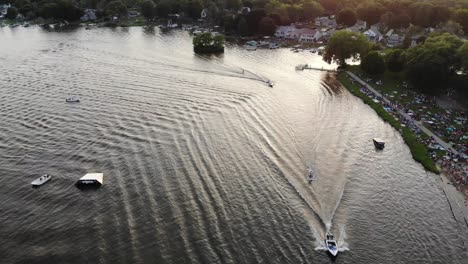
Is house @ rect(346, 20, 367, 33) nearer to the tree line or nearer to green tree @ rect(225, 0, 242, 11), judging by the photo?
the tree line

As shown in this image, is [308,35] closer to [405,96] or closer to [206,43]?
[206,43]

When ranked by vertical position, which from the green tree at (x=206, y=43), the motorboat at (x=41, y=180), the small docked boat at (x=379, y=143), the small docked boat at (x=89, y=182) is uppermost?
the green tree at (x=206, y=43)

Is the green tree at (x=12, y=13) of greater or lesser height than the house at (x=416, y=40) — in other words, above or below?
below

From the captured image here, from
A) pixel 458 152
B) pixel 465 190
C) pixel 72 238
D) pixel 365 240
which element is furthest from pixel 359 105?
pixel 72 238

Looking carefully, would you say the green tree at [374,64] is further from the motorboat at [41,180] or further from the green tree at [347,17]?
the motorboat at [41,180]

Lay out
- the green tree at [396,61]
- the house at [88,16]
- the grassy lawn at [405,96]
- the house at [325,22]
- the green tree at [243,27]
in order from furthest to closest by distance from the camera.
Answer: the house at [88,16], the house at [325,22], the green tree at [243,27], the green tree at [396,61], the grassy lawn at [405,96]

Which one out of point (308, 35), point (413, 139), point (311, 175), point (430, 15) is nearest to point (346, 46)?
point (308, 35)


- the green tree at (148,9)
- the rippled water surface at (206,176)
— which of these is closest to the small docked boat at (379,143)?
the rippled water surface at (206,176)

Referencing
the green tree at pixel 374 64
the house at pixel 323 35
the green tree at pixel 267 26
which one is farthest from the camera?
the green tree at pixel 267 26
